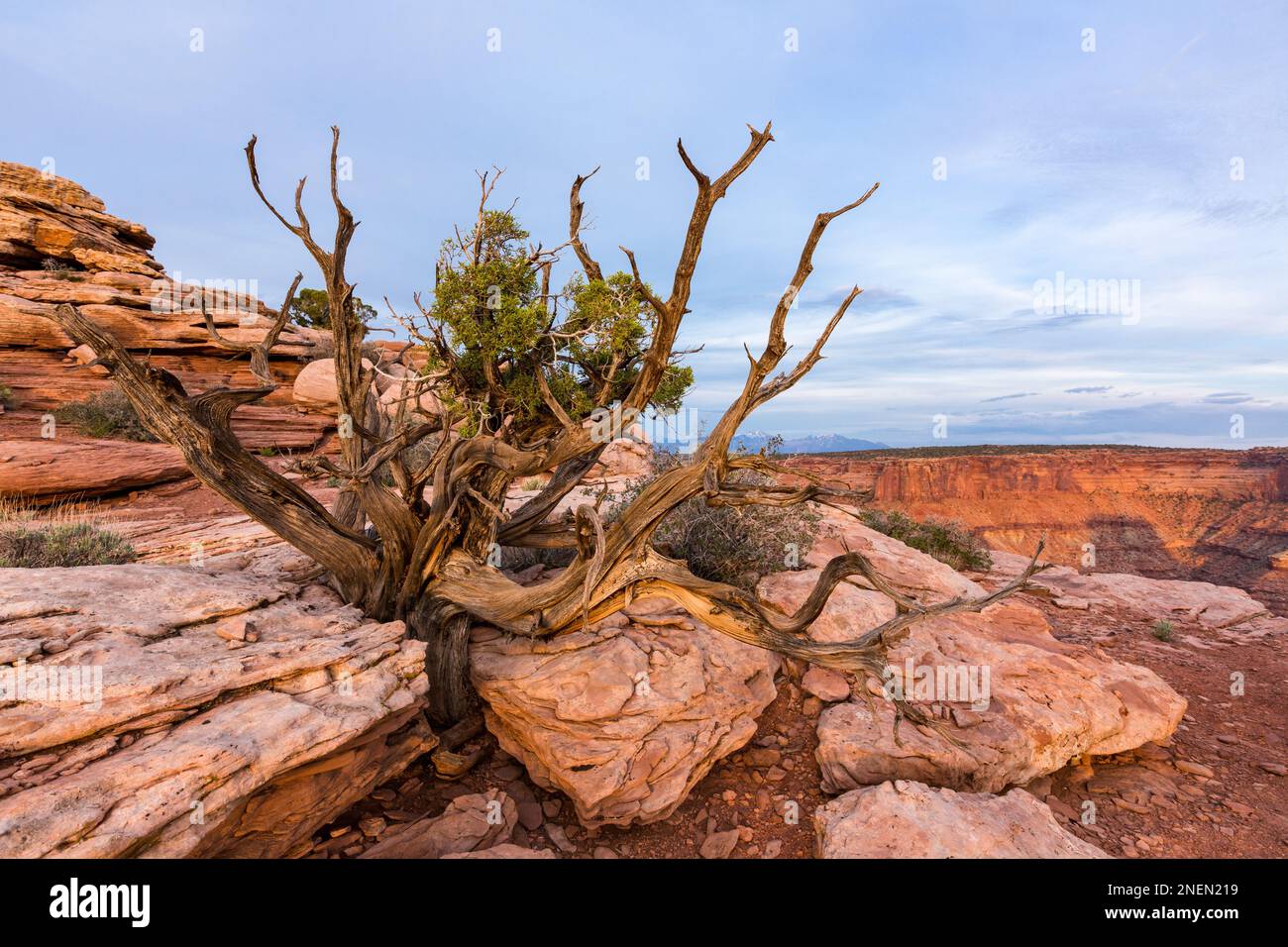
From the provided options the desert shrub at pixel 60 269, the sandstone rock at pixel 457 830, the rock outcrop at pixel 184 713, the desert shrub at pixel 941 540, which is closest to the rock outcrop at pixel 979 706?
the sandstone rock at pixel 457 830

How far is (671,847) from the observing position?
4.87 m

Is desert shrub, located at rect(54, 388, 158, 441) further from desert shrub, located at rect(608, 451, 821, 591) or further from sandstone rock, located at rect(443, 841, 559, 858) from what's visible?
sandstone rock, located at rect(443, 841, 559, 858)

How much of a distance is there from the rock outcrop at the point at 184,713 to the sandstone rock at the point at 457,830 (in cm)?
49

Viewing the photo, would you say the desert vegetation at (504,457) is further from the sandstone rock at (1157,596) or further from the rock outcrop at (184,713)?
the sandstone rock at (1157,596)

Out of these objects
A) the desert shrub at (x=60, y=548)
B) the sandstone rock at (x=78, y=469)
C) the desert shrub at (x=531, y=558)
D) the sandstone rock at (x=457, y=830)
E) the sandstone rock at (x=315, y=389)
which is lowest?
the sandstone rock at (x=457, y=830)

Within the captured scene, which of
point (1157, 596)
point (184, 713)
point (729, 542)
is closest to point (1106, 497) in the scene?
point (1157, 596)

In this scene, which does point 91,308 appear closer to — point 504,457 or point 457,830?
point 504,457

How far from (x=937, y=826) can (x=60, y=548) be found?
9.38 meters

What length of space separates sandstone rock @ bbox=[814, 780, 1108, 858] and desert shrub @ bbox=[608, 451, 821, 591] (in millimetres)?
2898

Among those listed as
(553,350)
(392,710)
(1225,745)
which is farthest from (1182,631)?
(392,710)

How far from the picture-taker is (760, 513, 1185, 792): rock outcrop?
5.16m

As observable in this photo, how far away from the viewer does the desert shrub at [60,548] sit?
19.2 ft

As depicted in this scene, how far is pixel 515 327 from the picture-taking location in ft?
18.8

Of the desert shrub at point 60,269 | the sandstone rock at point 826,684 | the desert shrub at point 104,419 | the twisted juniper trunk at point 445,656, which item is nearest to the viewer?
the twisted juniper trunk at point 445,656
